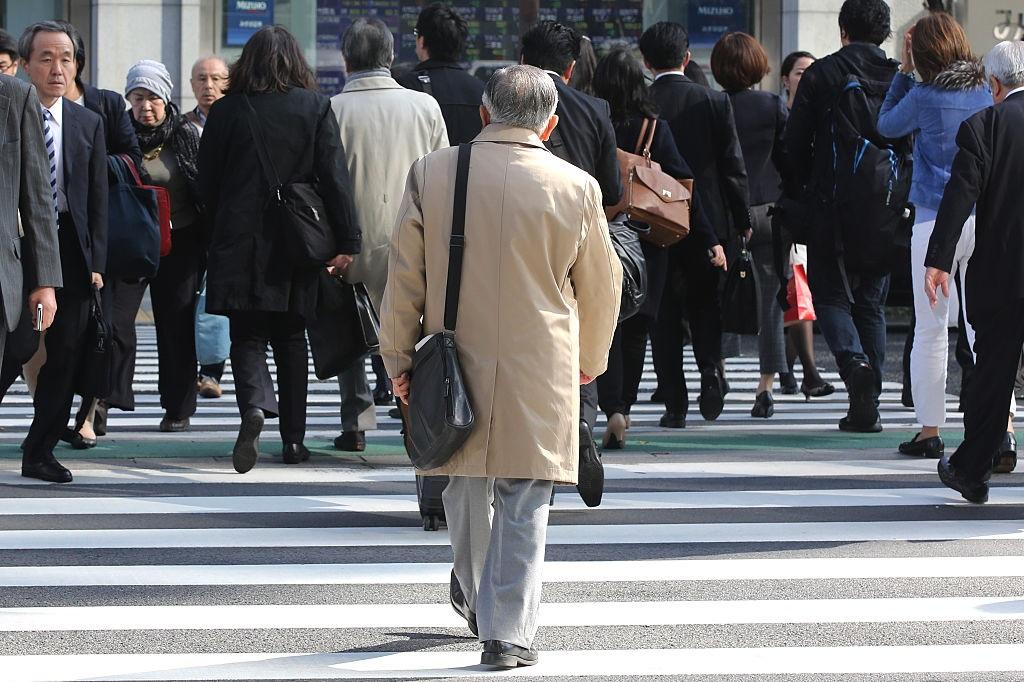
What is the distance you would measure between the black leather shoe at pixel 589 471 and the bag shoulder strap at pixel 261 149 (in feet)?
7.23

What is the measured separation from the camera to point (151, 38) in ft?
62.6

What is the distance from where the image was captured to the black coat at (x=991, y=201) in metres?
6.96

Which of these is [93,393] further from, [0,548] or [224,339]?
[224,339]

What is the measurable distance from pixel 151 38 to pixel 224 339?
9.11 metres

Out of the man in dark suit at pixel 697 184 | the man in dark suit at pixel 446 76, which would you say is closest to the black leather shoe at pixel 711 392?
the man in dark suit at pixel 697 184

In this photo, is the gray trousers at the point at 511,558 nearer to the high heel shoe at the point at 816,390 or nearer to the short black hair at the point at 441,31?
the short black hair at the point at 441,31

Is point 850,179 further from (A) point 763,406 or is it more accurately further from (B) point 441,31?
(B) point 441,31

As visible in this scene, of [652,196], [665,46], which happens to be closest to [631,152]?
[652,196]

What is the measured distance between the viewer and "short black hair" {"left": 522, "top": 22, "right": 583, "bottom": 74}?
7504mm

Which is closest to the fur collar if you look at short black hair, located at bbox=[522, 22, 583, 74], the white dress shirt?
short black hair, located at bbox=[522, 22, 583, 74]

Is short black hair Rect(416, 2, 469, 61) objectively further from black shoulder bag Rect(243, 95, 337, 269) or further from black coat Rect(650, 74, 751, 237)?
black coat Rect(650, 74, 751, 237)

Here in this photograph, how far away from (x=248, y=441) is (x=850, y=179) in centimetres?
362

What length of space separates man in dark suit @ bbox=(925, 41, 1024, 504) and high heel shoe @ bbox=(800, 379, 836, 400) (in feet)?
14.5


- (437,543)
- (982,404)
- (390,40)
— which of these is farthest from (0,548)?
(982,404)
